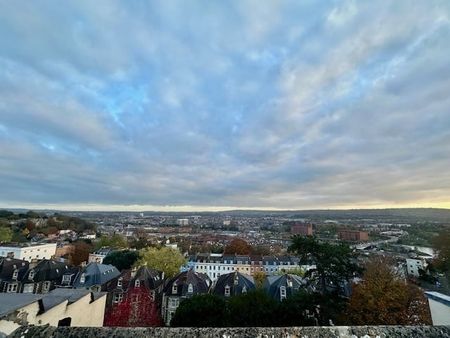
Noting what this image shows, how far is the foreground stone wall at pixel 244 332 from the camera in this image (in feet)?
13.2

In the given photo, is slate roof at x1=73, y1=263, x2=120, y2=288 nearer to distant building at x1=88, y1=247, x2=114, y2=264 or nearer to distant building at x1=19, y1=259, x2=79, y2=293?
distant building at x1=19, y1=259, x2=79, y2=293

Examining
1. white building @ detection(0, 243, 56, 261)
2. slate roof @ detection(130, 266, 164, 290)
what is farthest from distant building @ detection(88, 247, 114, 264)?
slate roof @ detection(130, 266, 164, 290)

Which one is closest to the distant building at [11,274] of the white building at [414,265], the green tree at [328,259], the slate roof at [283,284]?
the slate roof at [283,284]

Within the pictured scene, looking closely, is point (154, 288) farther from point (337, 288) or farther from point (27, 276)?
point (337, 288)

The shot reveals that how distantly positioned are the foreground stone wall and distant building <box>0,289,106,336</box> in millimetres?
4891

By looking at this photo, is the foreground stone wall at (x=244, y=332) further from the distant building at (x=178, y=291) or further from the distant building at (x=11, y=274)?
the distant building at (x=11, y=274)

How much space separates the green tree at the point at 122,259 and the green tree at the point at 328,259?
43227 mm

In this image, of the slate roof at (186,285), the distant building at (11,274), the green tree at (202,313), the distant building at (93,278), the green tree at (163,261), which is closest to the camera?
the green tree at (202,313)

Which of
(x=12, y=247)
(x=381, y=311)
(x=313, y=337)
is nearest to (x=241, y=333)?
(x=313, y=337)

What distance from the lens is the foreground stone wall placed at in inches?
159

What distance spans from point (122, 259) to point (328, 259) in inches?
1843

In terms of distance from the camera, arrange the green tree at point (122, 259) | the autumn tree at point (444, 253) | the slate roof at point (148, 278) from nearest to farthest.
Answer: the slate roof at point (148, 278) < the autumn tree at point (444, 253) < the green tree at point (122, 259)

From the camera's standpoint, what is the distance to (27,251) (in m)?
59.6

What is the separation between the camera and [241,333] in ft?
13.6
